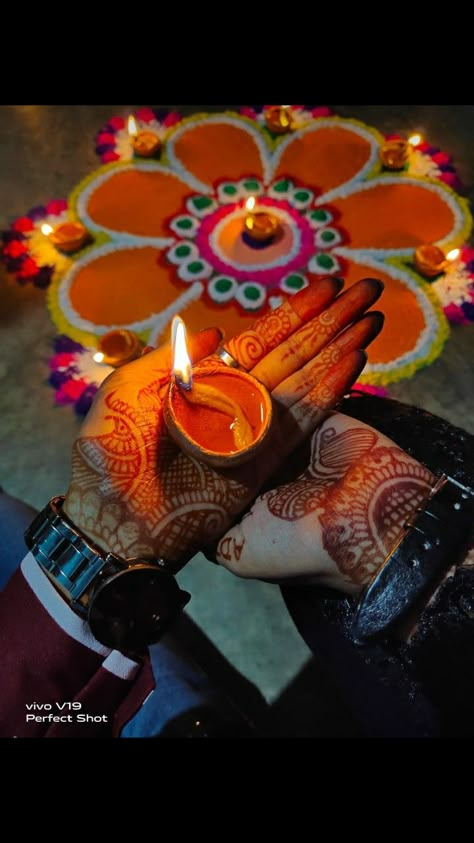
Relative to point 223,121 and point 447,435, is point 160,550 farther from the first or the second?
point 223,121

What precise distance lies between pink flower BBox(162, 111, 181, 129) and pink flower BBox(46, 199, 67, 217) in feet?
2.99

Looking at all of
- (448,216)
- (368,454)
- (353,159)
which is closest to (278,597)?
(368,454)

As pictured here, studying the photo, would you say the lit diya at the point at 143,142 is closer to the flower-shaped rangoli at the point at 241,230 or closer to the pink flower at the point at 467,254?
the flower-shaped rangoli at the point at 241,230

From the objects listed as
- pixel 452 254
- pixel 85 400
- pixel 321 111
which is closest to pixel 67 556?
pixel 85 400

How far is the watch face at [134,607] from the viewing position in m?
1.25

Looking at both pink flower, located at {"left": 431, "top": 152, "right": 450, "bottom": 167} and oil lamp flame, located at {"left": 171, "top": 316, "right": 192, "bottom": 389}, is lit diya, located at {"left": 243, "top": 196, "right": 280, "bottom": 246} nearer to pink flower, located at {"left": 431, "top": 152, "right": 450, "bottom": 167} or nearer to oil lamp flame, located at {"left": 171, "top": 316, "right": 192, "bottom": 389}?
pink flower, located at {"left": 431, "top": 152, "right": 450, "bottom": 167}

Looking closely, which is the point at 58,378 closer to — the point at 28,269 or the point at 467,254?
the point at 28,269

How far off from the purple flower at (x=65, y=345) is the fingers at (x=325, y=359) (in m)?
1.59

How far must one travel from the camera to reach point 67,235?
298 cm

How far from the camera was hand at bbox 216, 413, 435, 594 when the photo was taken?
125 centimetres

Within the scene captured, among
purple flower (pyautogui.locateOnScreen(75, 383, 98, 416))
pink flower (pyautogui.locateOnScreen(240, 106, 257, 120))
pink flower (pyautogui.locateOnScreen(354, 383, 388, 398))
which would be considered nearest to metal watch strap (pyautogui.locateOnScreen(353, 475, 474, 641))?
pink flower (pyautogui.locateOnScreen(354, 383, 388, 398))

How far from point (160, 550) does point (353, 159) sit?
9.52ft

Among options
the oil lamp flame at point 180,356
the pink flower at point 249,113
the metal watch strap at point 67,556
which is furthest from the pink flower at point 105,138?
the metal watch strap at point 67,556

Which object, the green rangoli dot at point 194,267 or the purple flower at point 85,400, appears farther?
the green rangoli dot at point 194,267
